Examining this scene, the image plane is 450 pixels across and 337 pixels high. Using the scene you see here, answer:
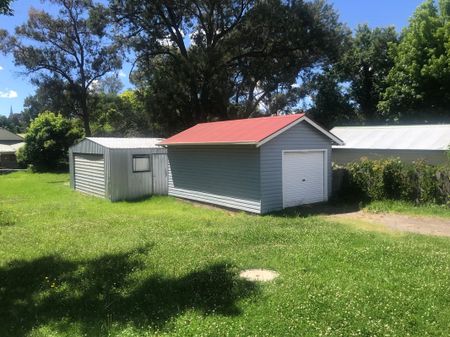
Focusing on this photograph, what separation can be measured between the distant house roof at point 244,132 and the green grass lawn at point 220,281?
307 cm

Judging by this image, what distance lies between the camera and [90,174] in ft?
63.2

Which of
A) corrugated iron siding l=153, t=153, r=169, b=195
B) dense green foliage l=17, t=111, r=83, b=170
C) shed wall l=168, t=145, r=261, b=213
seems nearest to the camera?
shed wall l=168, t=145, r=261, b=213

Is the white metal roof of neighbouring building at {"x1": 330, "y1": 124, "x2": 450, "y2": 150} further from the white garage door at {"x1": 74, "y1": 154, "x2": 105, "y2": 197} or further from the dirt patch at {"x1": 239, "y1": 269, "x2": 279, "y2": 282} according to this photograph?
the dirt patch at {"x1": 239, "y1": 269, "x2": 279, "y2": 282}

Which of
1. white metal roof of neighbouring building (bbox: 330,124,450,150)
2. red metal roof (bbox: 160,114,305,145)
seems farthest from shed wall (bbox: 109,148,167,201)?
white metal roof of neighbouring building (bbox: 330,124,450,150)

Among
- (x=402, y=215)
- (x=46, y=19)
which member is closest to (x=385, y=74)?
(x=402, y=215)

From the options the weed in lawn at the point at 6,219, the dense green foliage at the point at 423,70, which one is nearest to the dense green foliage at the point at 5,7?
the weed in lawn at the point at 6,219

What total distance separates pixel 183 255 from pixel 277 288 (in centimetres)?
247

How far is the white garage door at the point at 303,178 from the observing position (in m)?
14.0

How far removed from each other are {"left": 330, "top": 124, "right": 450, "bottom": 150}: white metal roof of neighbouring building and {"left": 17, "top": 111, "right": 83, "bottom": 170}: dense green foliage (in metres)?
22.9

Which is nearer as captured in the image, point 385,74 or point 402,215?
point 402,215

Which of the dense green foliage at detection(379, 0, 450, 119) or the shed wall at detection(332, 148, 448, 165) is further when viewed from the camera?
the dense green foliage at detection(379, 0, 450, 119)

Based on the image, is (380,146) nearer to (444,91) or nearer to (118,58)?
(444,91)

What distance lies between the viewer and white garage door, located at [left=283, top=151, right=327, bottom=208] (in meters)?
14.0

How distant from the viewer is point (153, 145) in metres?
18.5
